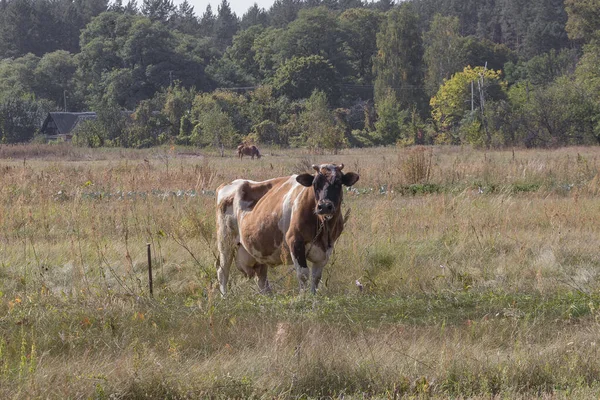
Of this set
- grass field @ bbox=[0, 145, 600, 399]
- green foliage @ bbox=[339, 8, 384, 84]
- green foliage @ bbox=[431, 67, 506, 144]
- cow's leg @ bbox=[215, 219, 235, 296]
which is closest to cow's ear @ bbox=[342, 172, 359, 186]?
grass field @ bbox=[0, 145, 600, 399]

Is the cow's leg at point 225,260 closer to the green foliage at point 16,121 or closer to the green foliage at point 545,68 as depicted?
the green foliage at point 16,121

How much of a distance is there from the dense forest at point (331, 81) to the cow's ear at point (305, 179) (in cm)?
3933

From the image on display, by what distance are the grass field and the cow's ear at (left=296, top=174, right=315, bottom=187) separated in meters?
1.20

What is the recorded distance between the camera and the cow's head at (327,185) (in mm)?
8352

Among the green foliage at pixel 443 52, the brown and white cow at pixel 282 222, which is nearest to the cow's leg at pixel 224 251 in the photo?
the brown and white cow at pixel 282 222

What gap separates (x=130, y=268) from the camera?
9859mm

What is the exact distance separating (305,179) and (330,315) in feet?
5.37

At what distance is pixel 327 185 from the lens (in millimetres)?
8531

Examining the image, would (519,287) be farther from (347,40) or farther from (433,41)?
(347,40)

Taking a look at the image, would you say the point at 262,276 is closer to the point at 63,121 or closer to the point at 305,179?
the point at 305,179

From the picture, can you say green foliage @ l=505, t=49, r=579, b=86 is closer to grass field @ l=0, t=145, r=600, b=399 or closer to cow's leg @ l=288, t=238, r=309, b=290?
grass field @ l=0, t=145, r=600, b=399

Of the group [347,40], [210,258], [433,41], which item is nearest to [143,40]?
[347,40]

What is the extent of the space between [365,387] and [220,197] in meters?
4.44

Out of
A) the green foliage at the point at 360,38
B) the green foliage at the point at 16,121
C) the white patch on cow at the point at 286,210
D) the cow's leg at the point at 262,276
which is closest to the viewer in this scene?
the white patch on cow at the point at 286,210
